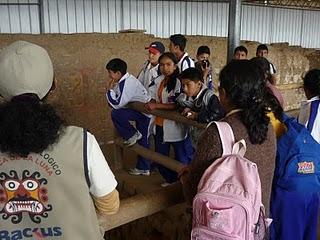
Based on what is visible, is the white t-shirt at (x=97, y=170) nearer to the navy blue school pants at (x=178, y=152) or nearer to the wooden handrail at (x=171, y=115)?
the wooden handrail at (x=171, y=115)

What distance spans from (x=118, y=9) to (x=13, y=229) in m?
10.7

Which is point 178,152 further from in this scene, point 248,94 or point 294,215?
point 248,94

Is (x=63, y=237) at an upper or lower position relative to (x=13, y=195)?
lower

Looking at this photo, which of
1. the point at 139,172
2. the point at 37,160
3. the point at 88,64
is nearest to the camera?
the point at 37,160

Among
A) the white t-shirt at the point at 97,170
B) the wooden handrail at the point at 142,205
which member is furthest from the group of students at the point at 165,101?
the white t-shirt at the point at 97,170

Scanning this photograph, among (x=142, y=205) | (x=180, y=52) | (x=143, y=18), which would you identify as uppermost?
(x=143, y=18)

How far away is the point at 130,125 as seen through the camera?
3.88 meters

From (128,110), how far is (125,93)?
0.59 feet

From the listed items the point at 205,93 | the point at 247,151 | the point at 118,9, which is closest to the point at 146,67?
the point at 205,93

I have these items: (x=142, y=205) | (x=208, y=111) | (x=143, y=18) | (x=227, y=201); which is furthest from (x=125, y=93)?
(x=143, y=18)

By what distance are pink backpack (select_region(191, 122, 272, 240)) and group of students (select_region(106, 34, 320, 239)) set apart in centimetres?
8

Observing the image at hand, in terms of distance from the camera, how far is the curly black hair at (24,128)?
114 centimetres

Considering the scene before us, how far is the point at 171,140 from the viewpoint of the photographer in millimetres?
3438

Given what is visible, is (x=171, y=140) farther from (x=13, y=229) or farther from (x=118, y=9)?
(x=118, y=9)
